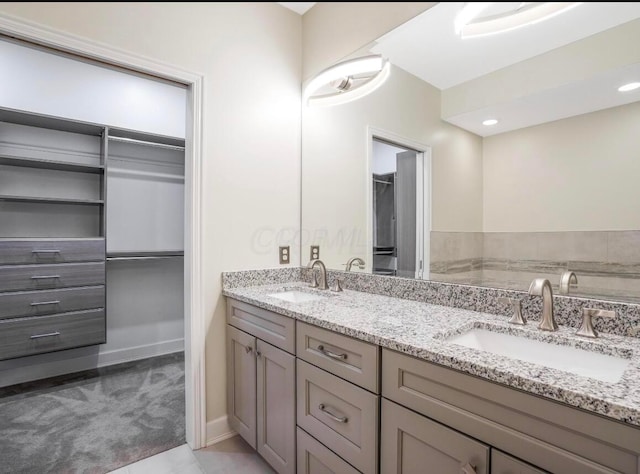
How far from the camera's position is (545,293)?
1156 millimetres

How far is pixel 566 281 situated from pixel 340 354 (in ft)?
2.73

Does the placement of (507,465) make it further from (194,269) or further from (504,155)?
(194,269)

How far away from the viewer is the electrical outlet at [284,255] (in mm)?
2287

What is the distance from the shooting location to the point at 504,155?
1451mm

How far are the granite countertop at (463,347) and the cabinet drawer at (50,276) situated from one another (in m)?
1.53

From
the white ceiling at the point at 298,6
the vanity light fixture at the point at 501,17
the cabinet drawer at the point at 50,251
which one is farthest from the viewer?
the cabinet drawer at the point at 50,251

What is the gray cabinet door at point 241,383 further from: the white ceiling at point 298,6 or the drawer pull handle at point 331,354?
the white ceiling at point 298,6

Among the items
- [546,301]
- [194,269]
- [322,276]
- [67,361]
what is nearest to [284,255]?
[322,276]

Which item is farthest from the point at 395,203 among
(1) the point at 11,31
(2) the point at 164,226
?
(2) the point at 164,226

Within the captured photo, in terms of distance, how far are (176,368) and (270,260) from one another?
1.55 metres

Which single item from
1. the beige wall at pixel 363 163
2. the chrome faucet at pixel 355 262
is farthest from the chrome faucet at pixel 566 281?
the chrome faucet at pixel 355 262

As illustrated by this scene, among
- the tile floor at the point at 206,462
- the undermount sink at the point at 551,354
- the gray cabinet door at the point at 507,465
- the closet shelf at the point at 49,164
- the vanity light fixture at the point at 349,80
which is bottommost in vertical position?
the tile floor at the point at 206,462

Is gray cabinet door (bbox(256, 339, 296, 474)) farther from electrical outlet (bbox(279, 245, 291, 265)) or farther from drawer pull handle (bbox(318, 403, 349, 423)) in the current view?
electrical outlet (bbox(279, 245, 291, 265))

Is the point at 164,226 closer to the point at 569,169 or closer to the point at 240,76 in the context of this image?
the point at 240,76
